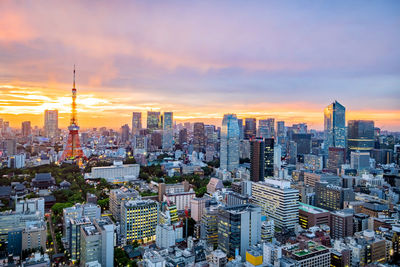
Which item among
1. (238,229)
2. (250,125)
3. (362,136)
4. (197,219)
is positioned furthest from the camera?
(250,125)

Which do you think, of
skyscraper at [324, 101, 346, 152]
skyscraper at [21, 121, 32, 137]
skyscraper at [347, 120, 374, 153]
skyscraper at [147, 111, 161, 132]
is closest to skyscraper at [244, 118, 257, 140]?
skyscraper at [324, 101, 346, 152]

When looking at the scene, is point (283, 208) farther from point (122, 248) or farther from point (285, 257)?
point (122, 248)

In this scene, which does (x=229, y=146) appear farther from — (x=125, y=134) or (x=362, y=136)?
(x=125, y=134)

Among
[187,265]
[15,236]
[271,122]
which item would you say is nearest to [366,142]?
[271,122]

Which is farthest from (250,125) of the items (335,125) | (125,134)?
(125,134)

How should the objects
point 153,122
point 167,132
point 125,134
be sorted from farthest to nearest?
1. point 125,134
2. point 153,122
3. point 167,132

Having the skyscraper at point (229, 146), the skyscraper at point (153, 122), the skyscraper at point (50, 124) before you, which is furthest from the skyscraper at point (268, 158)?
the skyscraper at point (50, 124)

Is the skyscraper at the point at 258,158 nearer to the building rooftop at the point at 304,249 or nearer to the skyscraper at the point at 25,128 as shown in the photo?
the building rooftop at the point at 304,249

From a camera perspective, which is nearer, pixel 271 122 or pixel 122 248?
pixel 122 248
